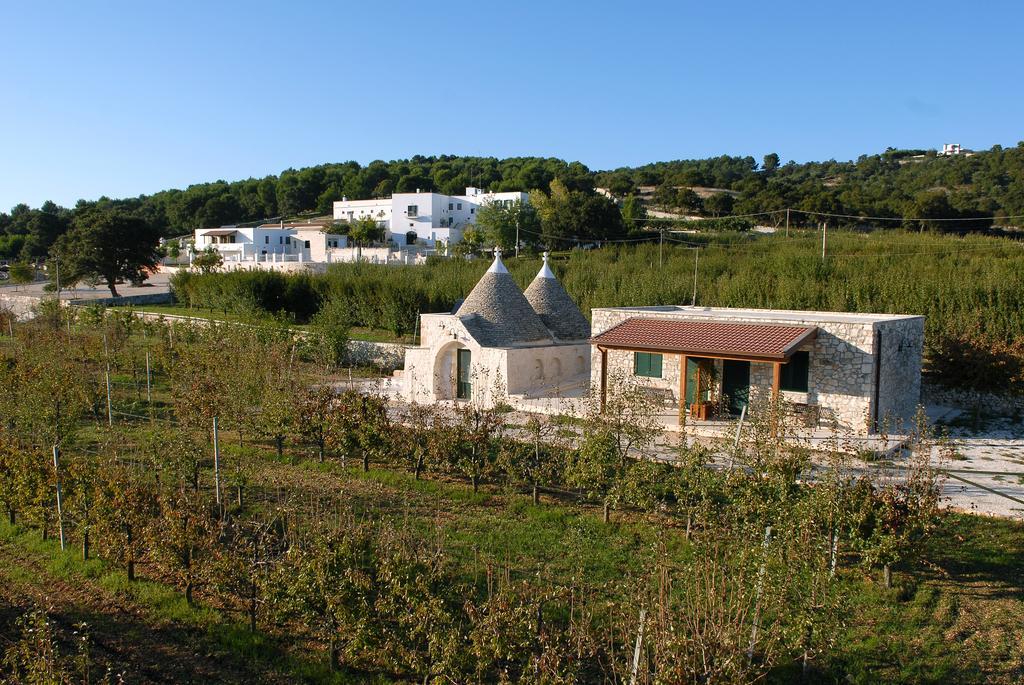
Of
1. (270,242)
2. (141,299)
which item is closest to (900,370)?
(141,299)

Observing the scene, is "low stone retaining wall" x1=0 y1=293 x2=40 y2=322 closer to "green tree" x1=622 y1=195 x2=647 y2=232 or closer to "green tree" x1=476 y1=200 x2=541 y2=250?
"green tree" x1=476 y1=200 x2=541 y2=250

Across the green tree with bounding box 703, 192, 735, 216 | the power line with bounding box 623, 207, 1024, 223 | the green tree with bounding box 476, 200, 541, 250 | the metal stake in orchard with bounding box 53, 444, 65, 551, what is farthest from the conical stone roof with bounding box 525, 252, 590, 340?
the green tree with bounding box 703, 192, 735, 216

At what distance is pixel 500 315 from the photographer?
21297mm

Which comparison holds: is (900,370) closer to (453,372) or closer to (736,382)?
(736,382)

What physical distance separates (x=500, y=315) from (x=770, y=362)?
7.22 meters

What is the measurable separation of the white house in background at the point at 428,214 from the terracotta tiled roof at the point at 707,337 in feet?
166

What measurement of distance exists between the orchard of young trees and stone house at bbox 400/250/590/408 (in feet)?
10.3

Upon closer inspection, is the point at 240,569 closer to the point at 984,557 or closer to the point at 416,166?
the point at 984,557

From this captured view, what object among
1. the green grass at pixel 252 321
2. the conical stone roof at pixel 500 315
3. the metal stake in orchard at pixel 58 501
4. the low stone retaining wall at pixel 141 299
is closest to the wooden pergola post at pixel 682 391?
the conical stone roof at pixel 500 315

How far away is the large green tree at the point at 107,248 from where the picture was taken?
5159 centimetres

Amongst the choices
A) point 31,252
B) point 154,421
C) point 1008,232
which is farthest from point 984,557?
point 31,252

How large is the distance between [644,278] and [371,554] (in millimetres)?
25164

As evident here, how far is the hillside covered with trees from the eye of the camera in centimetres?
5553

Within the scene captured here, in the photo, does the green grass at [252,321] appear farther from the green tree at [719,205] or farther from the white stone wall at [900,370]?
the green tree at [719,205]
